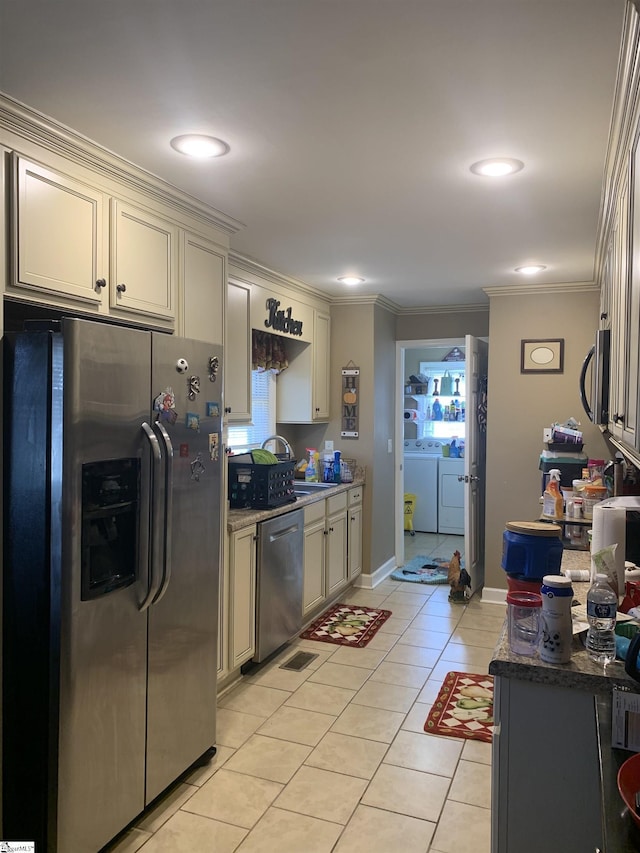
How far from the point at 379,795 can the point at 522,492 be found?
2.77 meters

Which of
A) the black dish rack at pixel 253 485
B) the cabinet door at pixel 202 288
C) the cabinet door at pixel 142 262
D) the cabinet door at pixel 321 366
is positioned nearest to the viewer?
the cabinet door at pixel 142 262

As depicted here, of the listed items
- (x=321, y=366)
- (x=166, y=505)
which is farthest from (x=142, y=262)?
(x=321, y=366)

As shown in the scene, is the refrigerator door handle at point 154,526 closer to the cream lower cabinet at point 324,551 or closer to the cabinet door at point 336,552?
the cream lower cabinet at point 324,551

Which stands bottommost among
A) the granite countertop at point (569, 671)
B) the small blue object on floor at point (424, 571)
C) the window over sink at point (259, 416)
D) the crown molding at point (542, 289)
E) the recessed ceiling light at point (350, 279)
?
the small blue object on floor at point (424, 571)

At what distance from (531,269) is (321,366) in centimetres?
174

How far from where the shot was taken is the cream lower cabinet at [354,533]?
4.89m

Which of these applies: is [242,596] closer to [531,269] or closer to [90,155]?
[90,155]

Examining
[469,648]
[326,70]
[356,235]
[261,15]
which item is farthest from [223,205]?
[469,648]

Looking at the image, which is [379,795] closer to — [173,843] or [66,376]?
[173,843]

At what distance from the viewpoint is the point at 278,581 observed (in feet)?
12.2

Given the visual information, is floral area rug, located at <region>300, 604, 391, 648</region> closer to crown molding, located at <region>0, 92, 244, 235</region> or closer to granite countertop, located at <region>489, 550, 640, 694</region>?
granite countertop, located at <region>489, 550, 640, 694</region>

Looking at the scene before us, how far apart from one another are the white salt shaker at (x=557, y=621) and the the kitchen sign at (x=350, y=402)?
3605 mm

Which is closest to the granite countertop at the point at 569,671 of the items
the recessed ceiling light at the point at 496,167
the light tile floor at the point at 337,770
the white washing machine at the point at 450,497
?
the light tile floor at the point at 337,770

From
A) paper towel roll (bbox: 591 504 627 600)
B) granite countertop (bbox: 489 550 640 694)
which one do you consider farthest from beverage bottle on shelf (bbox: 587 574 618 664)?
paper towel roll (bbox: 591 504 627 600)
